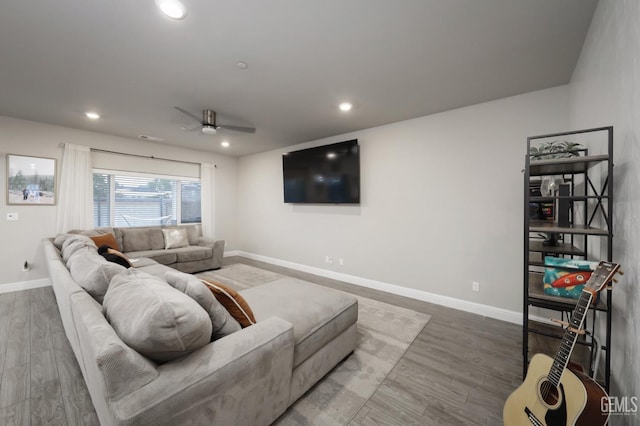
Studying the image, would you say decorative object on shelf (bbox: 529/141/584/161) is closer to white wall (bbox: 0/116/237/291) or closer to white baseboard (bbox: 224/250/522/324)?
white baseboard (bbox: 224/250/522/324)

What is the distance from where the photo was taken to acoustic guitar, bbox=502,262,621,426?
1068 millimetres

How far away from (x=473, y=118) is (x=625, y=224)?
2132mm

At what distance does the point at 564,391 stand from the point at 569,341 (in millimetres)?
221

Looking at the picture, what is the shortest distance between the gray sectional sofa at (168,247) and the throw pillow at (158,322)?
3.52 m

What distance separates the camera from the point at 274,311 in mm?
1848

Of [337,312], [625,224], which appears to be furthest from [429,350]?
[625,224]

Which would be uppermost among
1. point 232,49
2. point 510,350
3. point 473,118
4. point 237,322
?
point 232,49

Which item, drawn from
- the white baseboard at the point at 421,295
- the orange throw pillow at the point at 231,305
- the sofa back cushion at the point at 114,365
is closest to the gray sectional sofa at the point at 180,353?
the sofa back cushion at the point at 114,365

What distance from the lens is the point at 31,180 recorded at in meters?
3.83

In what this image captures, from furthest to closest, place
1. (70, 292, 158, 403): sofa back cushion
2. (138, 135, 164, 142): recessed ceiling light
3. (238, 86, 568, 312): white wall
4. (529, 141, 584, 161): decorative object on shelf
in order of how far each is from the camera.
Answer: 1. (138, 135, 164, 142): recessed ceiling light
2. (238, 86, 568, 312): white wall
3. (529, 141, 584, 161): decorative object on shelf
4. (70, 292, 158, 403): sofa back cushion

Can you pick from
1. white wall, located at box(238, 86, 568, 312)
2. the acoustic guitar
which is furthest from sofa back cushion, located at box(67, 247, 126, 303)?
white wall, located at box(238, 86, 568, 312)

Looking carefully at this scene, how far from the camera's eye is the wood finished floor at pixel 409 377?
156 centimetres

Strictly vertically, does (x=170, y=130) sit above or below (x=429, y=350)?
above

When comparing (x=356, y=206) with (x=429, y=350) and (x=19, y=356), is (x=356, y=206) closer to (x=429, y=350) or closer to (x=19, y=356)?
(x=429, y=350)
